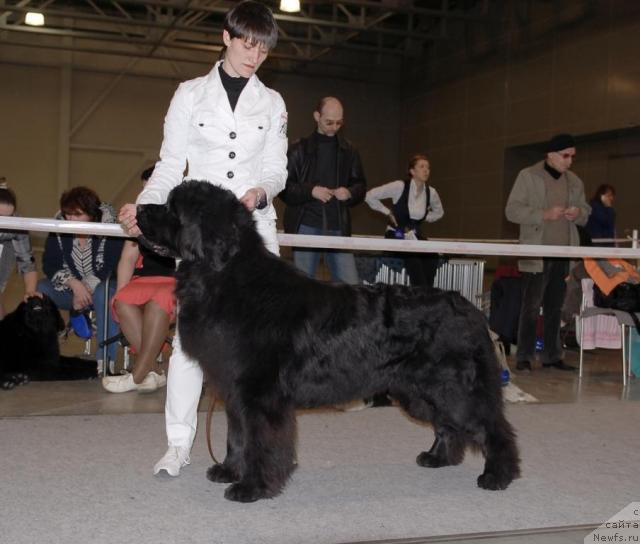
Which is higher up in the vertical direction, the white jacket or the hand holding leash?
the white jacket

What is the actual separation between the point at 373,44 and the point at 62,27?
7936 mm

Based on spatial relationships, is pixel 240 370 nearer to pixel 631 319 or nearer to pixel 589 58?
pixel 631 319

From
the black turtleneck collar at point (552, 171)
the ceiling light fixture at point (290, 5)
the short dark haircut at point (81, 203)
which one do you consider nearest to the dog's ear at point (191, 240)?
the short dark haircut at point (81, 203)

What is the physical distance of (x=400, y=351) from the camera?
3.08m

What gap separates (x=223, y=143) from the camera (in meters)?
3.15

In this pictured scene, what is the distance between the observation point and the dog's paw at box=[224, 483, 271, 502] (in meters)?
2.92

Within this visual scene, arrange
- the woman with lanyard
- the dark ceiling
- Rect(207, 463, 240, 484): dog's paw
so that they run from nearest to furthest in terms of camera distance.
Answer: Rect(207, 463, 240, 484): dog's paw → the woman with lanyard → the dark ceiling

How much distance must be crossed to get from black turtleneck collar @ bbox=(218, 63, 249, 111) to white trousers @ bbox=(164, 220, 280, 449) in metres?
0.53

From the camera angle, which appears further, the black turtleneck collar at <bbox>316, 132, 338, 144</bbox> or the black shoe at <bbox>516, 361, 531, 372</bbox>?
the black shoe at <bbox>516, 361, 531, 372</bbox>

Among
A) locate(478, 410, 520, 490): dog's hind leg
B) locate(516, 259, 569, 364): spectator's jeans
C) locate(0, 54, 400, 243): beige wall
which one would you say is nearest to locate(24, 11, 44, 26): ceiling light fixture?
locate(0, 54, 400, 243): beige wall

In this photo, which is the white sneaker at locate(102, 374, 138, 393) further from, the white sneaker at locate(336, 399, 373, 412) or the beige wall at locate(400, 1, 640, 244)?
the beige wall at locate(400, 1, 640, 244)

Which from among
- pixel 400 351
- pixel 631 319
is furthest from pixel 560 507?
pixel 631 319

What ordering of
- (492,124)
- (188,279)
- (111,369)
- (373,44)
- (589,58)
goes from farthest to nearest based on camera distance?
(373,44)
(492,124)
(589,58)
(111,369)
(188,279)

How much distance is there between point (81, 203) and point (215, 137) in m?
3.10
